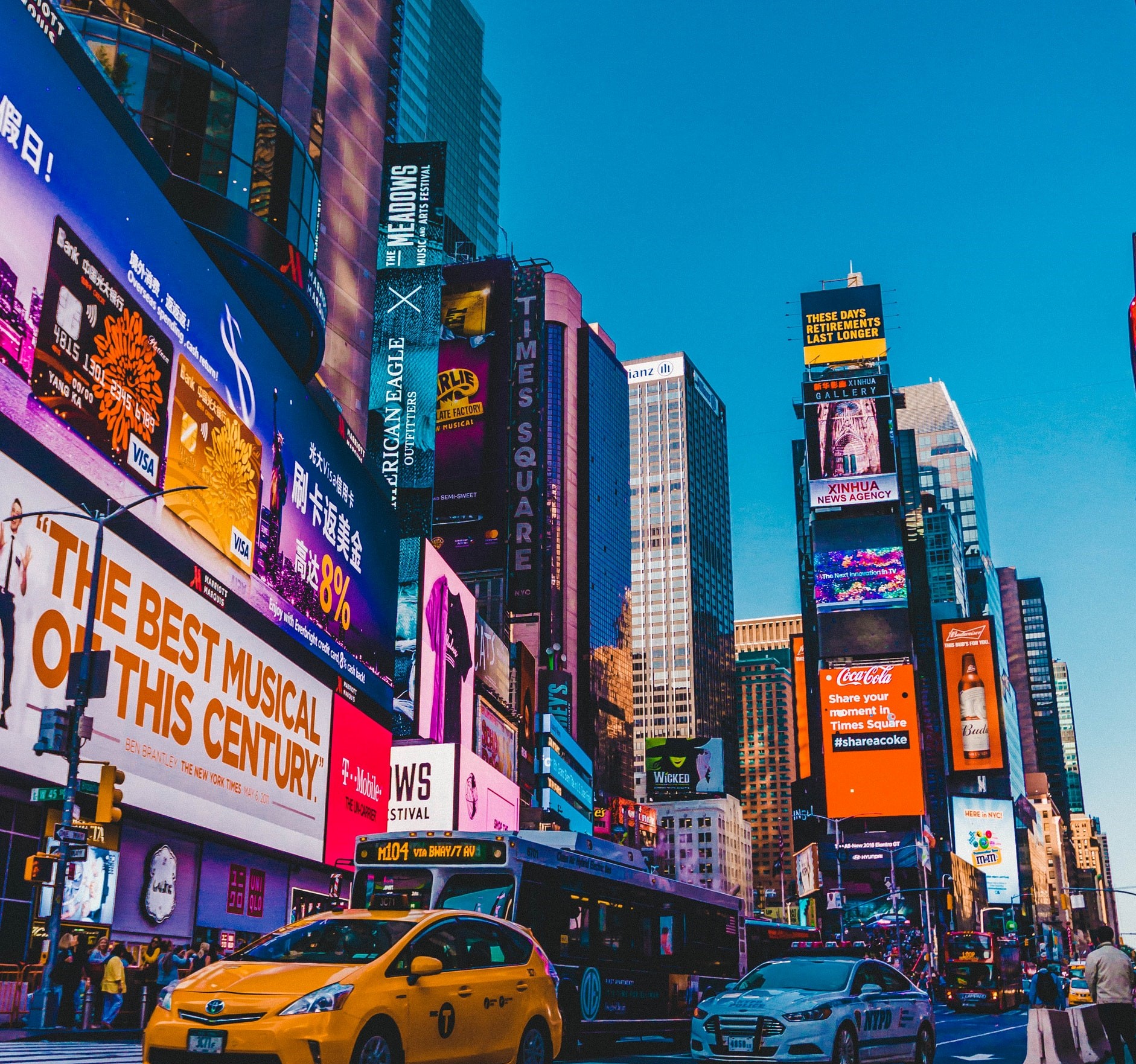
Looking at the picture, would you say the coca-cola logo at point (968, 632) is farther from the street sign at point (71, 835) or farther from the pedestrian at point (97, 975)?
the street sign at point (71, 835)

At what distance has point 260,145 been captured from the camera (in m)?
39.9

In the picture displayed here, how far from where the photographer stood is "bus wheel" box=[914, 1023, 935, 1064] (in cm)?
1747

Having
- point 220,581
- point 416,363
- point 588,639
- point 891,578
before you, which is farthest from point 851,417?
point 220,581

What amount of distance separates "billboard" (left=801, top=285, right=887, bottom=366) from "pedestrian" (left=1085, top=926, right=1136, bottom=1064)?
11869 cm

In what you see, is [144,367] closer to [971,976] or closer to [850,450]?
[971,976]

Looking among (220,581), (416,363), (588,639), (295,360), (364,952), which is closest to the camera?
(364,952)

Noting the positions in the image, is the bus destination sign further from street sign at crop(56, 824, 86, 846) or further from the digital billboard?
the digital billboard

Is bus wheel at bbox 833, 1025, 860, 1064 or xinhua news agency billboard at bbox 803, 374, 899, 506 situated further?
xinhua news agency billboard at bbox 803, 374, 899, 506

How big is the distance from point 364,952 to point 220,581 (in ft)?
73.6

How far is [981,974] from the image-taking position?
157 ft

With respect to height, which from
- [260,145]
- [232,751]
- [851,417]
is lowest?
[232,751]

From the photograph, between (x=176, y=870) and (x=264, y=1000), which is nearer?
(x=264, y=1000)

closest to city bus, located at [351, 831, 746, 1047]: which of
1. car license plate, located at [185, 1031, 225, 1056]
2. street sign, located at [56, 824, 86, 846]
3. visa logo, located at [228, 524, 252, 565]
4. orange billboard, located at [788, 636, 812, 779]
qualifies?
street sign, located at [56, 824, 86, 846]

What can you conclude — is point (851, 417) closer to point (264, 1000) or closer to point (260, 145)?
point (260, 145)
